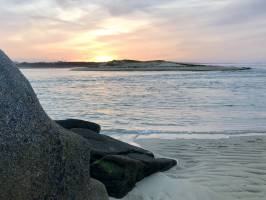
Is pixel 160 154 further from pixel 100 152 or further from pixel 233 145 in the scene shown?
pixel 100 152

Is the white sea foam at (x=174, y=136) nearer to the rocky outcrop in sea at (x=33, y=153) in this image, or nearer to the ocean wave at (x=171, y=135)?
the ocean wave at (x=171, y=135)

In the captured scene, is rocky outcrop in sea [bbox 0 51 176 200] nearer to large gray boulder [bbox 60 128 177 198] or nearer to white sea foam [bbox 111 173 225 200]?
large gray boulder [bbox 60 128 177 198]

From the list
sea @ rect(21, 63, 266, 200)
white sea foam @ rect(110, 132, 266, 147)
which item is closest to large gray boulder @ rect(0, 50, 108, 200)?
sea @ rect(21, 63, 266, 200)

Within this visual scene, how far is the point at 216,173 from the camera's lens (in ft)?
23.4

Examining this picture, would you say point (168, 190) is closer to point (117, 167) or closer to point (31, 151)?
point (117, 167)

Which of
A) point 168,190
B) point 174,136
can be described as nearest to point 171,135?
point 174,136

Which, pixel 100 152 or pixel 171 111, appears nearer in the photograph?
pixel 100 152

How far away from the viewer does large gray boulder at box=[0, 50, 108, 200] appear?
3809mm

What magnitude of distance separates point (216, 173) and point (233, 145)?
240cm

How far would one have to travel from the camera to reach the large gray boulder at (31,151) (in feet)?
12.5

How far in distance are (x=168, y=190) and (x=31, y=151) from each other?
2825 mm

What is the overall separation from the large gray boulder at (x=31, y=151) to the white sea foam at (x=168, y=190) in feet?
5.57

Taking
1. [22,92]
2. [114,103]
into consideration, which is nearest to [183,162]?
[22,92]

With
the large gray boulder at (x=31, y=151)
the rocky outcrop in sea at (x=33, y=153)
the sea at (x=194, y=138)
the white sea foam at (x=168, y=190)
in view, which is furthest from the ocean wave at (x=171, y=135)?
the large gray boulder at (x=31, y=151)
